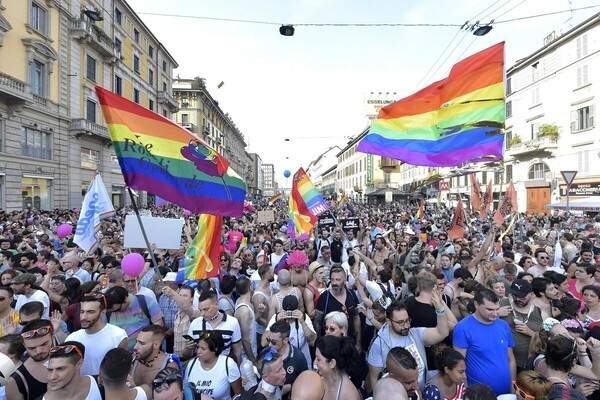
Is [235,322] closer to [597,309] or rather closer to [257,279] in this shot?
[257,279]

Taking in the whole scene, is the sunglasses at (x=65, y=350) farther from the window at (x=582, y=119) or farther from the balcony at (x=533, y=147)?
the balcony at (x=533, y=147)

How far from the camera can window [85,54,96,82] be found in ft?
94.7

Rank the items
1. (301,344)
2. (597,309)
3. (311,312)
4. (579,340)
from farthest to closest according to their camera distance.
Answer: (311,312), (597,309), (301,344), (579,340)

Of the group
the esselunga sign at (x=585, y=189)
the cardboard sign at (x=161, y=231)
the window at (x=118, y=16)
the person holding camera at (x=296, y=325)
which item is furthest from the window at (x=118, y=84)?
the esselunga sign at (x=585, y=189)

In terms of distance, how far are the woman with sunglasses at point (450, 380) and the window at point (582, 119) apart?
3041 cm

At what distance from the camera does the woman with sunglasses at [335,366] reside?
273cm

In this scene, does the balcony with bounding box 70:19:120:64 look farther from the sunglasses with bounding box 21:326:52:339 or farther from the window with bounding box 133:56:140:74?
the sunglasses with bounding box 21:326:52:339

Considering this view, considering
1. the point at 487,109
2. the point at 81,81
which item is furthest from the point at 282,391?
the point at 81,81

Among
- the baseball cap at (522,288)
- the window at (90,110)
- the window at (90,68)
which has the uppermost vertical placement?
the window at (90,68)

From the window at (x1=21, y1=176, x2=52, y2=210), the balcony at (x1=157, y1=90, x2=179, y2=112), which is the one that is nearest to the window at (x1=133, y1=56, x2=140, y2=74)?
the balcony at (x1=157, y1=90, x2=179, y2=112)

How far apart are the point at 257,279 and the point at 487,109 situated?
4.39 meters

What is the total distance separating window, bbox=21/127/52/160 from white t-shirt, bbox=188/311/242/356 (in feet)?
80.2

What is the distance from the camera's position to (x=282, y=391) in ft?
10.1

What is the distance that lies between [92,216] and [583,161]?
31647 mm
